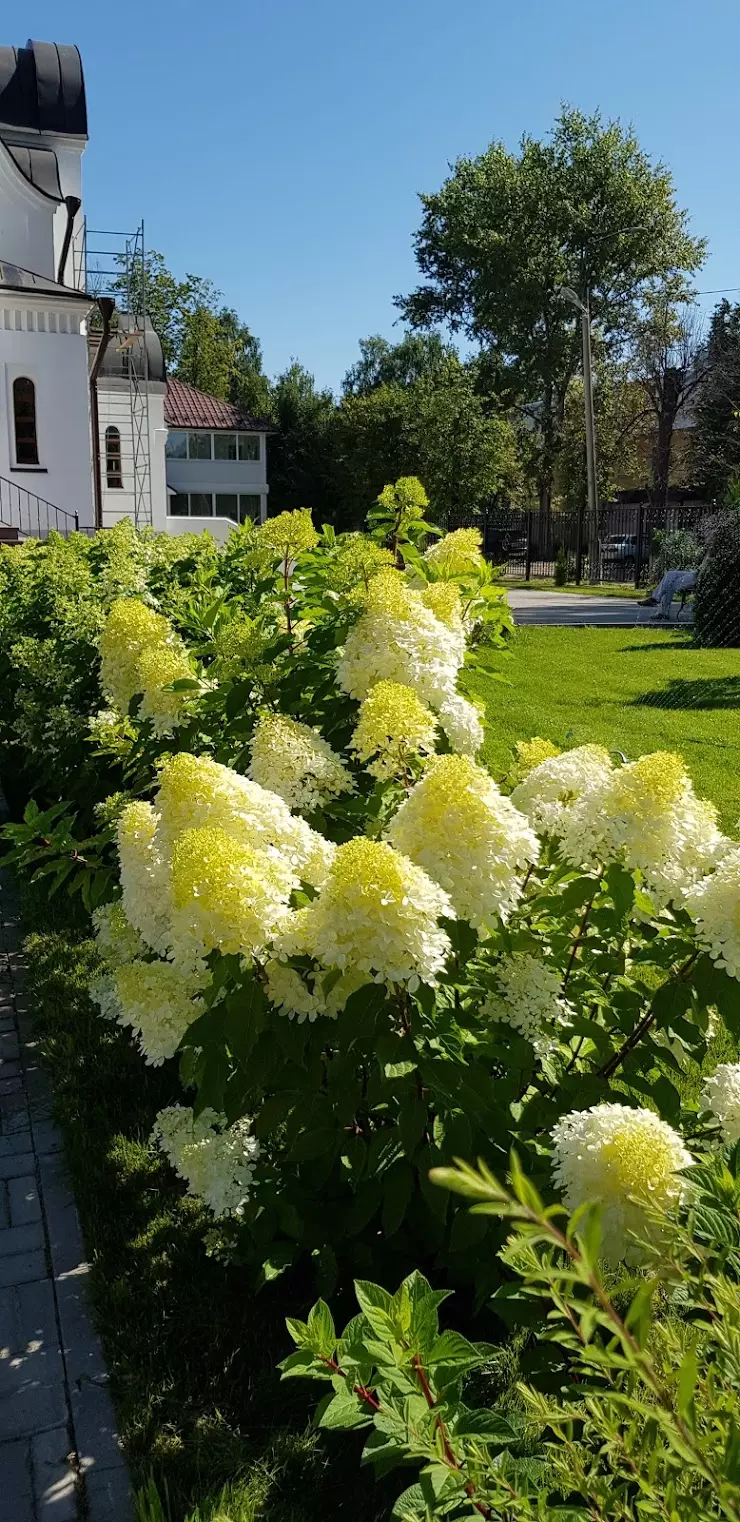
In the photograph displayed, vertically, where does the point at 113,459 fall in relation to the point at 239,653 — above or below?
above

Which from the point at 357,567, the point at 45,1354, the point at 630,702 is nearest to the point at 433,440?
the point at 630,702

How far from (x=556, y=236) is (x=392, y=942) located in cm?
4952

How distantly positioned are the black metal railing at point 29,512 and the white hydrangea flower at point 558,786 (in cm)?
2096

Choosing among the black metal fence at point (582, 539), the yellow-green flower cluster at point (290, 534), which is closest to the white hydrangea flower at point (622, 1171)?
the yellow-green flower cluster at point (290, 534)

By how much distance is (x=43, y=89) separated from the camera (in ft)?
85.0

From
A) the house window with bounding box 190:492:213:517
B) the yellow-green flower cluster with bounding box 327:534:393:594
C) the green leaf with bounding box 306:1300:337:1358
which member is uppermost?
the house window with bounding box 190:492:213:517

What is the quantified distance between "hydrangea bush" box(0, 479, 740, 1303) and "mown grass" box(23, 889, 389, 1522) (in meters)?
0.17

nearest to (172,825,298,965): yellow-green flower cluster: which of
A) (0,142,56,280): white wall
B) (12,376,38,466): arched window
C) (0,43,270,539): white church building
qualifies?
(0,43,270,539): white church building

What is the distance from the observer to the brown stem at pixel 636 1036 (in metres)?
2.12

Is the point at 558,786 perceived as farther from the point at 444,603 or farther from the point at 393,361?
the point at 393,361

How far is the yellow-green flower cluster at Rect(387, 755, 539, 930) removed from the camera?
1882 mm

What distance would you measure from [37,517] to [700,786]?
1829 centimetres

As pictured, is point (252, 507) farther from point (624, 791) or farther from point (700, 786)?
point (624, 791)

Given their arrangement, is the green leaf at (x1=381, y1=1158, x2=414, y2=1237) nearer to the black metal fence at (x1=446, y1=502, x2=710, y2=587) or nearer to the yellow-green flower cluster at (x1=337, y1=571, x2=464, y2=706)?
the yellow-green flower cluster at (x1=337, y1=571, x2=464, y2=706)
